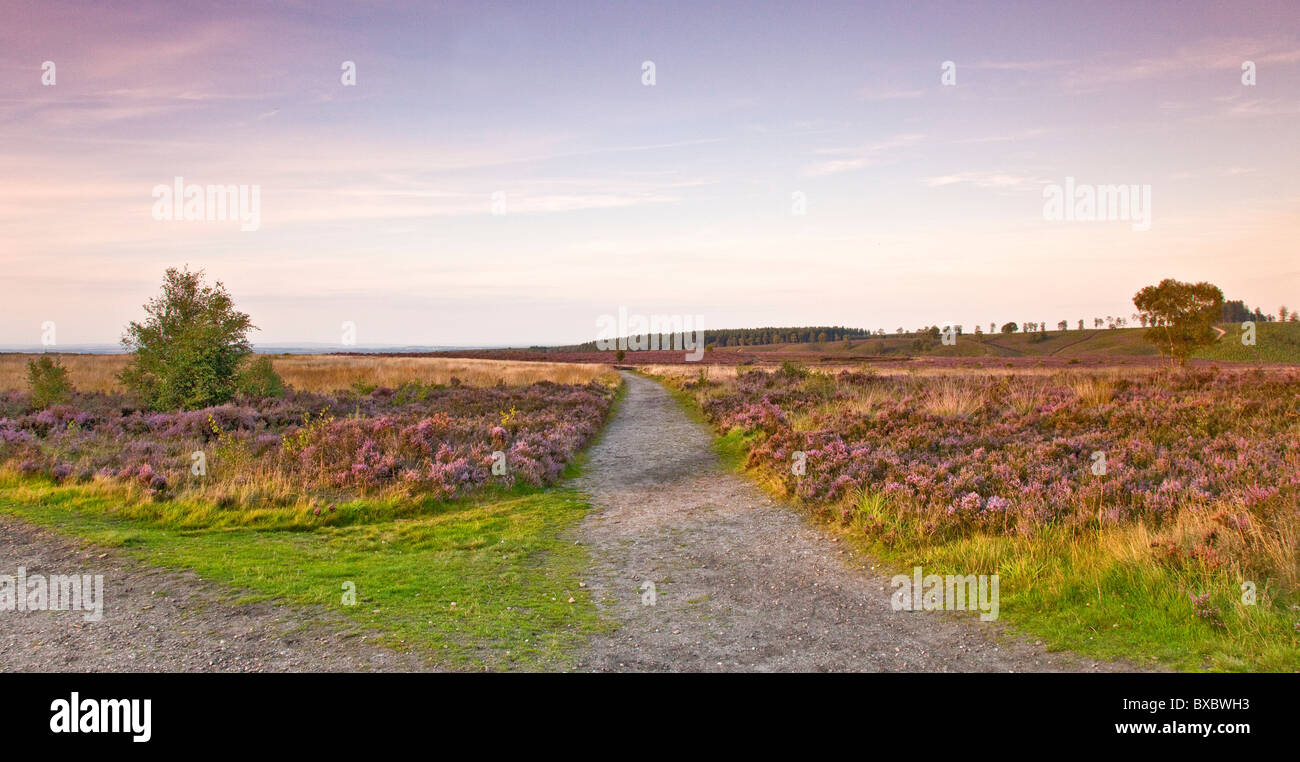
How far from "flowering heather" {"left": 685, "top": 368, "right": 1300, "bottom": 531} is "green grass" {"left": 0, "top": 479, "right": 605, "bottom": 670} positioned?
5.41m

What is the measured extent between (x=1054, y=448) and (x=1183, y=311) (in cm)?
5652

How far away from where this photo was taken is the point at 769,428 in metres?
18.8

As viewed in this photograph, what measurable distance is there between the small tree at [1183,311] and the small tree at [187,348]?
65.4 metres

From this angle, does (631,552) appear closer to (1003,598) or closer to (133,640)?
(1003,598)

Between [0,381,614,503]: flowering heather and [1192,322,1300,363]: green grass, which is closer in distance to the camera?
[0,381,614,503]: flowering heather

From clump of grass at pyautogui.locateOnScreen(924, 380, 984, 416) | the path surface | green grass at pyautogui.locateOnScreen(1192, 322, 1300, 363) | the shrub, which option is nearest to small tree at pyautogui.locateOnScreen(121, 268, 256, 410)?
the shrub

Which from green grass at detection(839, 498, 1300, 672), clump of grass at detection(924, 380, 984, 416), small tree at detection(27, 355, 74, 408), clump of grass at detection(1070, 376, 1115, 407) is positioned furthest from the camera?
small tree at detection(27, 355, 74, 408)

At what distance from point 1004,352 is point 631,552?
460 ft

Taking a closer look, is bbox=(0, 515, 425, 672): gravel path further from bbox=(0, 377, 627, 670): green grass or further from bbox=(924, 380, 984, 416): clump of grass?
bbox=(924, 380, 984, 416): clump of grass

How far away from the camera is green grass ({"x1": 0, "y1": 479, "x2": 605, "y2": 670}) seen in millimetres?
6539

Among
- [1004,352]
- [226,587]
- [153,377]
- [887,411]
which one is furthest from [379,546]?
[1004,352]

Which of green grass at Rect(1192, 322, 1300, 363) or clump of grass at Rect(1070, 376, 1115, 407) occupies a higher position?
green grass at Rect(1192, 322, 1300, 363)

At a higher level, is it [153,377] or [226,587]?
[153,377]

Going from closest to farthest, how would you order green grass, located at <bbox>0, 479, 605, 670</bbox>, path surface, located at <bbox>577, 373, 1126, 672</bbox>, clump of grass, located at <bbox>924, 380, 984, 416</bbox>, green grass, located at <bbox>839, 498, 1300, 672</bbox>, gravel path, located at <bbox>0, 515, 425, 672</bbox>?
1. green grass, located at <bbox>839, 498, 1300, 672</bbox>
2. gravel path, located at <bbox>0, 515, 425, 672</bbox>
3. path surface, located at <bbox>577, 373, 1126, 672</bbox>
4. green grass, located at <bbox>0, 479, 605, 670</bbox>
5. clump of grass, located at <bbox>924, 380, 984, 416</bbox>
